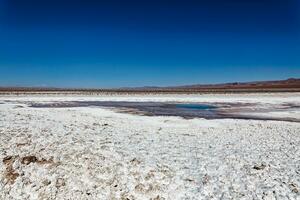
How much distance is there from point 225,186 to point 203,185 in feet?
2.16

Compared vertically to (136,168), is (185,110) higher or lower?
lower

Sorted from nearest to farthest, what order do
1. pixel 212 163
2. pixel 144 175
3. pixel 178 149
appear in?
pixel 144 175, pixel 212 163, pixel 178 149

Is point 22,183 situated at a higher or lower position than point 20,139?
lower

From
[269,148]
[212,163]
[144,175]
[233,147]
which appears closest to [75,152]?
[144,175]

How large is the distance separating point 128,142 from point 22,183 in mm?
5083

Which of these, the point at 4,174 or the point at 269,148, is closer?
the point at 4,174

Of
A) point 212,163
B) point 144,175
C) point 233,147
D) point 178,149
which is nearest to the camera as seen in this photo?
point 144,175

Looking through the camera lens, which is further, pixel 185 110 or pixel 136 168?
pixel 185 110

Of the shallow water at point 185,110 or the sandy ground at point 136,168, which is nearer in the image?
the sandy ground at point 136,168

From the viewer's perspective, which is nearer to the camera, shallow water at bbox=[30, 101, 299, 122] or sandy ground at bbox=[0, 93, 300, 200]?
sandy ground at bbox=[0, 93, 300, 200]

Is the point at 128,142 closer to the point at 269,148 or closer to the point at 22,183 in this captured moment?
the point at 22,183

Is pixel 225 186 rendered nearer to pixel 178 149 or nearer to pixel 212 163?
pixel 212 163

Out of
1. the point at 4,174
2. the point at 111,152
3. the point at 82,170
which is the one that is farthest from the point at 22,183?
the point at 111,152

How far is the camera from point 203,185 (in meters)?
10.2
